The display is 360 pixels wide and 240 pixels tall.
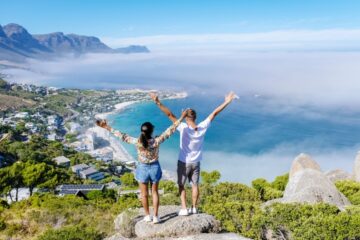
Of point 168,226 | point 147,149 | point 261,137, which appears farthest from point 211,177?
point 261,137

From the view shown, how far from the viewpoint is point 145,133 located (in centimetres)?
584

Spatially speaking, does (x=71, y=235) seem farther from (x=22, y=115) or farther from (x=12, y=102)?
(x=12, y=102)

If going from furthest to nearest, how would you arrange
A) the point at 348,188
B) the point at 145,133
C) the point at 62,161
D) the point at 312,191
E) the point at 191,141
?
the point at 62,161
the point at 348,188
the point at 312,191
the point at 191,141
the point at 145,133

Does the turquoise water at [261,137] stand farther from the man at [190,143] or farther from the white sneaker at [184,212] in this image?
the man at [190,143]

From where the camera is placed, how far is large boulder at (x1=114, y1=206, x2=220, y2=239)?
6.39m

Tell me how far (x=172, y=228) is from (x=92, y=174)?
35.3m

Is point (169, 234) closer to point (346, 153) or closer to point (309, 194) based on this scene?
point (309, 194)

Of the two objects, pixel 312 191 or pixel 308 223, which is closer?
pixel 308 223

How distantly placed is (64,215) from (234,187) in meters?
7.15

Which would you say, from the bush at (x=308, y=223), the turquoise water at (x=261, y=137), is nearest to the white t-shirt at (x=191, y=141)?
the bush at (x=308, y=223)

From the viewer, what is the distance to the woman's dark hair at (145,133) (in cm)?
582

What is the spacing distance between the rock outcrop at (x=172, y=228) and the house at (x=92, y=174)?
32563 mm

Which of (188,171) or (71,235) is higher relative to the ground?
(188,171)

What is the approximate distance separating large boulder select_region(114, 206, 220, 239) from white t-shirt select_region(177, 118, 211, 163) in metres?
0.99
